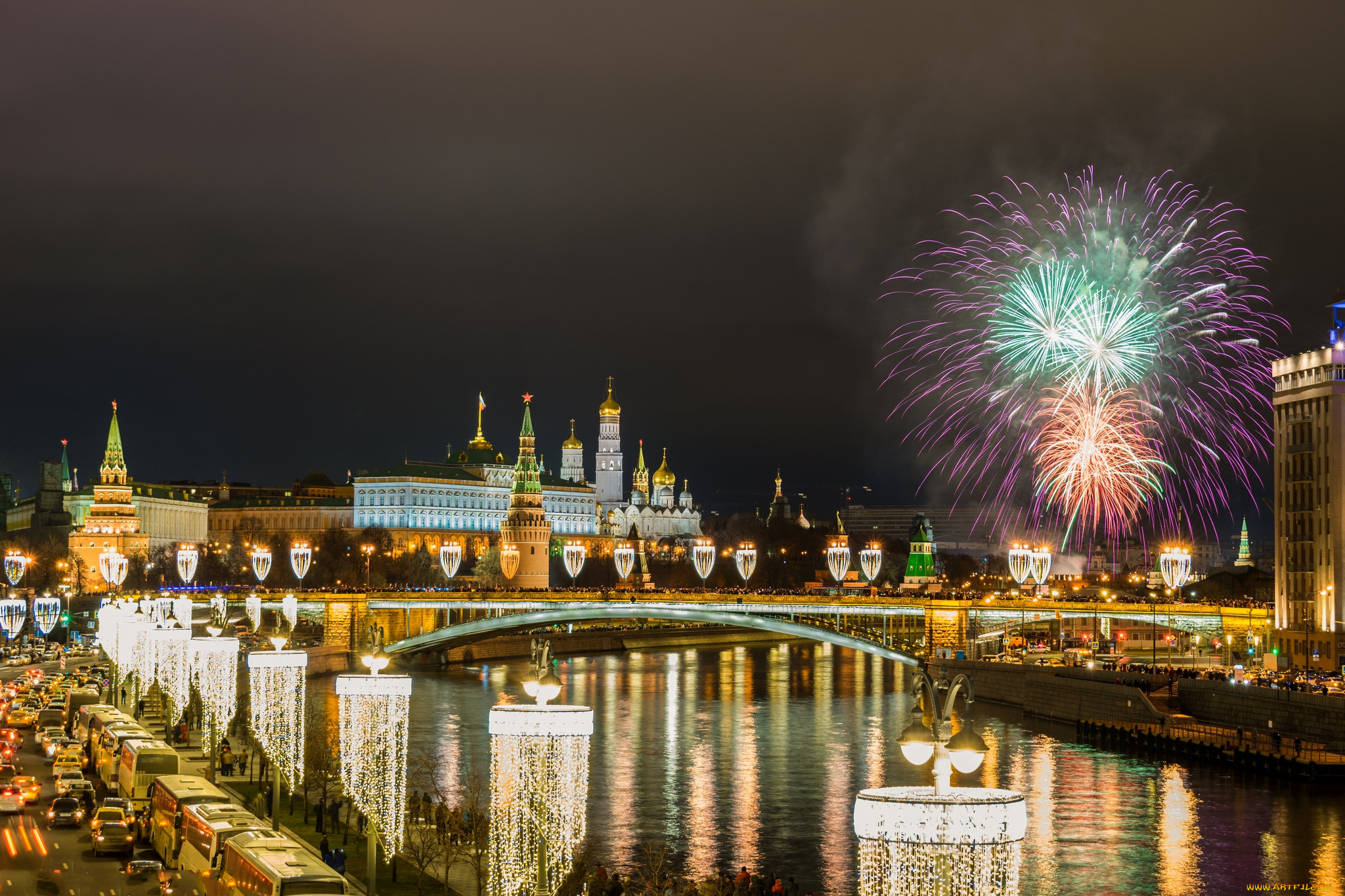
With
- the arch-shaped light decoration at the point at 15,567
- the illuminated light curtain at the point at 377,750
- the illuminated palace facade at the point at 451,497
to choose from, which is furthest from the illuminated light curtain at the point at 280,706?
the illuminated palace facade at the point at 451,497

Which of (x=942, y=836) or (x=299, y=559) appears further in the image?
(x=299, y=559)

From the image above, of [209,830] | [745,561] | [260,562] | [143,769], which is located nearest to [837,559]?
[745,561]

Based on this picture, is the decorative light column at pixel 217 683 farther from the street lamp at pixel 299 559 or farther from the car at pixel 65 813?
the street lamp at pixel 299 559

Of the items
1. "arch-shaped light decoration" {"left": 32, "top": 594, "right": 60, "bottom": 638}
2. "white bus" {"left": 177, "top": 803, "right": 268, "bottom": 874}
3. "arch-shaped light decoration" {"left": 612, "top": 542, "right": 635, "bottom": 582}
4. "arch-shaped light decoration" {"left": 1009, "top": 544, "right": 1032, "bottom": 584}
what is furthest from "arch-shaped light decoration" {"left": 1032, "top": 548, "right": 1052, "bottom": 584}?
"arch-shaped light decoration" {"left": 32, "top": 594, "right": 60, "bottom": 638}

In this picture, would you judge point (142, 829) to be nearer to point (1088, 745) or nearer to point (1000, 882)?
point (1000, 882)

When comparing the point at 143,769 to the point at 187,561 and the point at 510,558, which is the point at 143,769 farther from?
the point at 510,558

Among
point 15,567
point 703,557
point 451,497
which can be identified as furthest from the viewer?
point 451,497

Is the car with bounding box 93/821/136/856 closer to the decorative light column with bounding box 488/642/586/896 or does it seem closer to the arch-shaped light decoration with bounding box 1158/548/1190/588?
the decorative light column with bounding box 488/642/586/896
